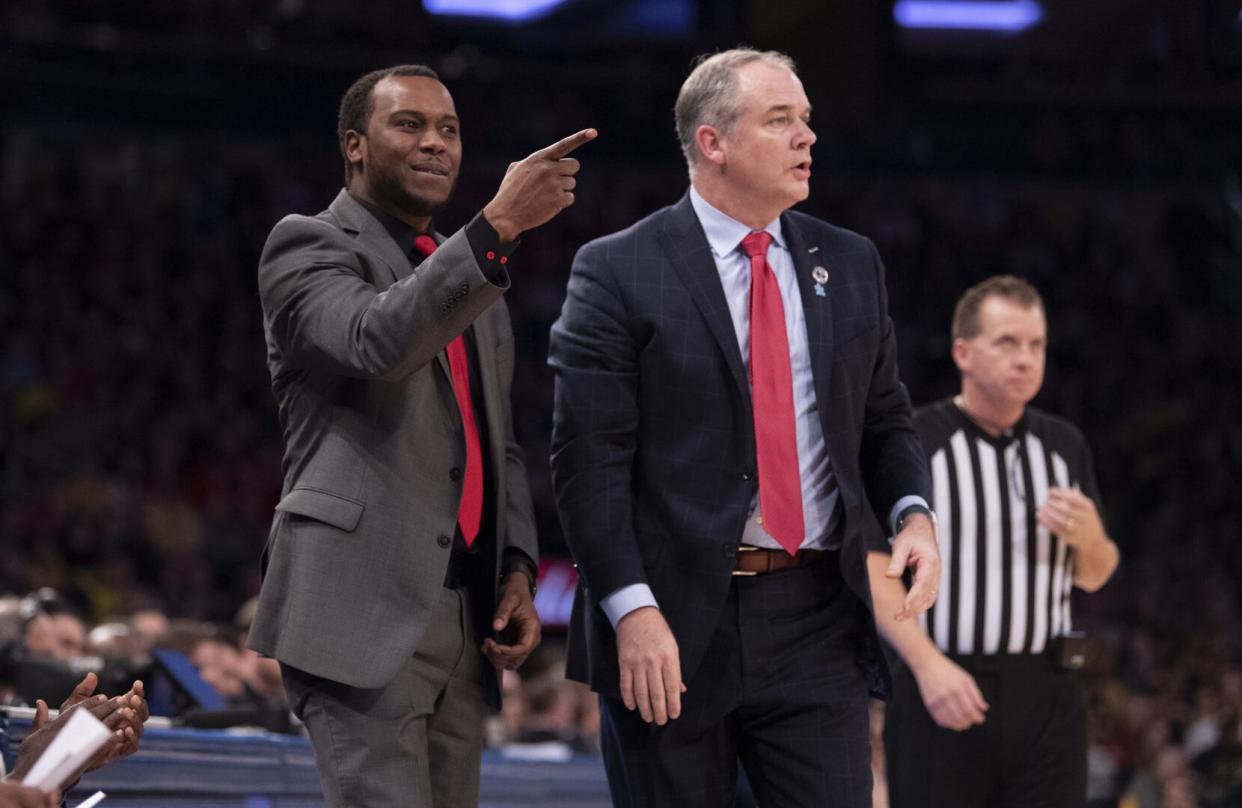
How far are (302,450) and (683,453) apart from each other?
0.64m

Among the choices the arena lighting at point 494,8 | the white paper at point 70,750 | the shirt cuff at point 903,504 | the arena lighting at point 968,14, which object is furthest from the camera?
the arena lighting at point 968,14

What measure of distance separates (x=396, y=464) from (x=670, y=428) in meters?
0.49

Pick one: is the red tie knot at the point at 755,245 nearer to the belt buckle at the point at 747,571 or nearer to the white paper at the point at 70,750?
the belt buckle at the point at 747,571

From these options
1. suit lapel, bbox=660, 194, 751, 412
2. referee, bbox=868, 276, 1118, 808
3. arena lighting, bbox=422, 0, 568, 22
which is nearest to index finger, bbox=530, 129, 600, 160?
suit lapel, bbox=660, 194, 751, 412

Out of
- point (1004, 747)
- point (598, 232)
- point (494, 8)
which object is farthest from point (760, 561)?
point (598, 232)

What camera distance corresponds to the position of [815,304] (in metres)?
2.95

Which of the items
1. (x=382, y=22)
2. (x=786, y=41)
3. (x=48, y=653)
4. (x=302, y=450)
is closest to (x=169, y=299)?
(x=382, y=22)

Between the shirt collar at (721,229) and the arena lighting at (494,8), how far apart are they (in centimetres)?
1075

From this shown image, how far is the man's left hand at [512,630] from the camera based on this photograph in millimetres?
2789

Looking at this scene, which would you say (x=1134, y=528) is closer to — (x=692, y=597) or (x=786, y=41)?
(x=786, y=41)

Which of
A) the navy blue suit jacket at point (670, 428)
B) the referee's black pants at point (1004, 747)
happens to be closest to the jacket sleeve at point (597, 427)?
the navy blue suit jacket at point (670, 428)

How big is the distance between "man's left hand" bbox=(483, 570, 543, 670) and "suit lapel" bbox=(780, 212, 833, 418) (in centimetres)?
61

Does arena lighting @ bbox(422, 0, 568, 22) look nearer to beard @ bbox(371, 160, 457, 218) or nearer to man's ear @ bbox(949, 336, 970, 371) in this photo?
man's ear @ bbox(949, 336, 970, 371)

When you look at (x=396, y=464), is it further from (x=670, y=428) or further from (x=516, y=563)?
(x=670, y=428)
